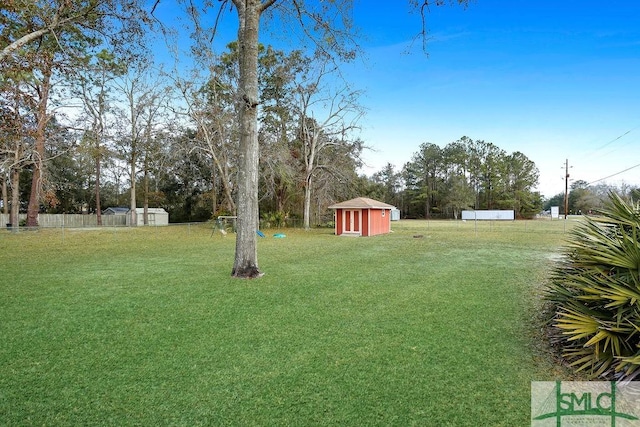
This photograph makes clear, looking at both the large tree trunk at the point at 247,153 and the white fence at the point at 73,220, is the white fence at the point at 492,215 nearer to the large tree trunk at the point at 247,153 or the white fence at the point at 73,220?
the white fence at the point at 73,220

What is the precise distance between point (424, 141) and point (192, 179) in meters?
35.4

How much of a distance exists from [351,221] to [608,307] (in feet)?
50.6

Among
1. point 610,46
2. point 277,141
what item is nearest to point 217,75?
point 277,141

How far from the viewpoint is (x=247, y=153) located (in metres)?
6.66

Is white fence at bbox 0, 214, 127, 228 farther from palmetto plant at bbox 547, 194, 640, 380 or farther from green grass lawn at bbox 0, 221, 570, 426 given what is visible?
palmetto plant at bbox 547, 194, 640, 380

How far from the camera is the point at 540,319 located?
417 centimetres

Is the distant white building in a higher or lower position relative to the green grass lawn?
higher

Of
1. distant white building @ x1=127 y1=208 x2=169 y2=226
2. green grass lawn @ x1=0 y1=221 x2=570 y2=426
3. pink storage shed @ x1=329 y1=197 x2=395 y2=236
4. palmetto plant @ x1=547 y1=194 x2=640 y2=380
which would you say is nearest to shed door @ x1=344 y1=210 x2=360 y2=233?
pink storage shed @ x1=329 y1=197 x2=395 y2=236

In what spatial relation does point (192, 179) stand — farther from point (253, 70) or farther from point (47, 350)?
point (47, 350)

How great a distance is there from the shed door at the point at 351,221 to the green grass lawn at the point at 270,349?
11.0 metres

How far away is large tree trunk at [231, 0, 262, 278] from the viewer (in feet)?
21.6

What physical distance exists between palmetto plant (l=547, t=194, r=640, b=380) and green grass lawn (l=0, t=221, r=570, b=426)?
38 cm

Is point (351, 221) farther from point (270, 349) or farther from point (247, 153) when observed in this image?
point (270, 349)

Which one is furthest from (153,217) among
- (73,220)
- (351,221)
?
(351,221)
